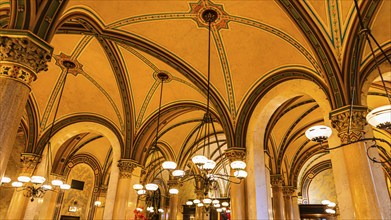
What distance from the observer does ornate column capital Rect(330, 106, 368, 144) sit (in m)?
4.83

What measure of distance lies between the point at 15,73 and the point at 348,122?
5.04 metres

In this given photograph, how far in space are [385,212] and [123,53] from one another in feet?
20.4

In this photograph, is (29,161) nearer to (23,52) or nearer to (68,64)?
(68,64)

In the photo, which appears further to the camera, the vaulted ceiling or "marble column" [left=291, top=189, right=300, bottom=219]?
"marble column" [left=291, top=189, right=300, bottom=219]

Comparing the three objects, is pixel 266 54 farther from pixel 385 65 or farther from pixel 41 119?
pixel 41 119

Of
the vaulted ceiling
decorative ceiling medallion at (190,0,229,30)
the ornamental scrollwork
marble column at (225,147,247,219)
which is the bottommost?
marble column at (225,147,247,219)

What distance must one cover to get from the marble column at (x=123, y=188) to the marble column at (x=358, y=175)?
5.58m

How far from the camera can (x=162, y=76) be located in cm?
784

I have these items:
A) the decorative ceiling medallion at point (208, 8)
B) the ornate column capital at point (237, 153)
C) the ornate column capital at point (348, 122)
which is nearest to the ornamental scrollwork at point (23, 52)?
the decorative ceiling medallion at point (208, 8)

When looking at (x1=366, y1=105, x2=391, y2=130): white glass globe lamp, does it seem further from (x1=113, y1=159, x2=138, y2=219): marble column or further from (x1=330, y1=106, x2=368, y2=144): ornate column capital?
(x1=113, y1=159, x2=138, y2=219): marble column

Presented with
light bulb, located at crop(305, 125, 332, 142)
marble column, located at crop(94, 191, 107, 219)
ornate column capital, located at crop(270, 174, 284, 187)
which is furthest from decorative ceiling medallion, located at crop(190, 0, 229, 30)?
marble column, located at crop(94, 191, 107, 219)

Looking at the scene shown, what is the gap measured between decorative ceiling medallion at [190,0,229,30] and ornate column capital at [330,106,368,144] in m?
2.82

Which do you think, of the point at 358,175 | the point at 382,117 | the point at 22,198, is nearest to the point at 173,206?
the point at 22,198

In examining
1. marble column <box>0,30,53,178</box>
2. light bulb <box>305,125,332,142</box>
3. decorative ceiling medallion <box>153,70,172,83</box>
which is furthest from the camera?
decorative ceiling medallion <box>153,70,172,83</box>
